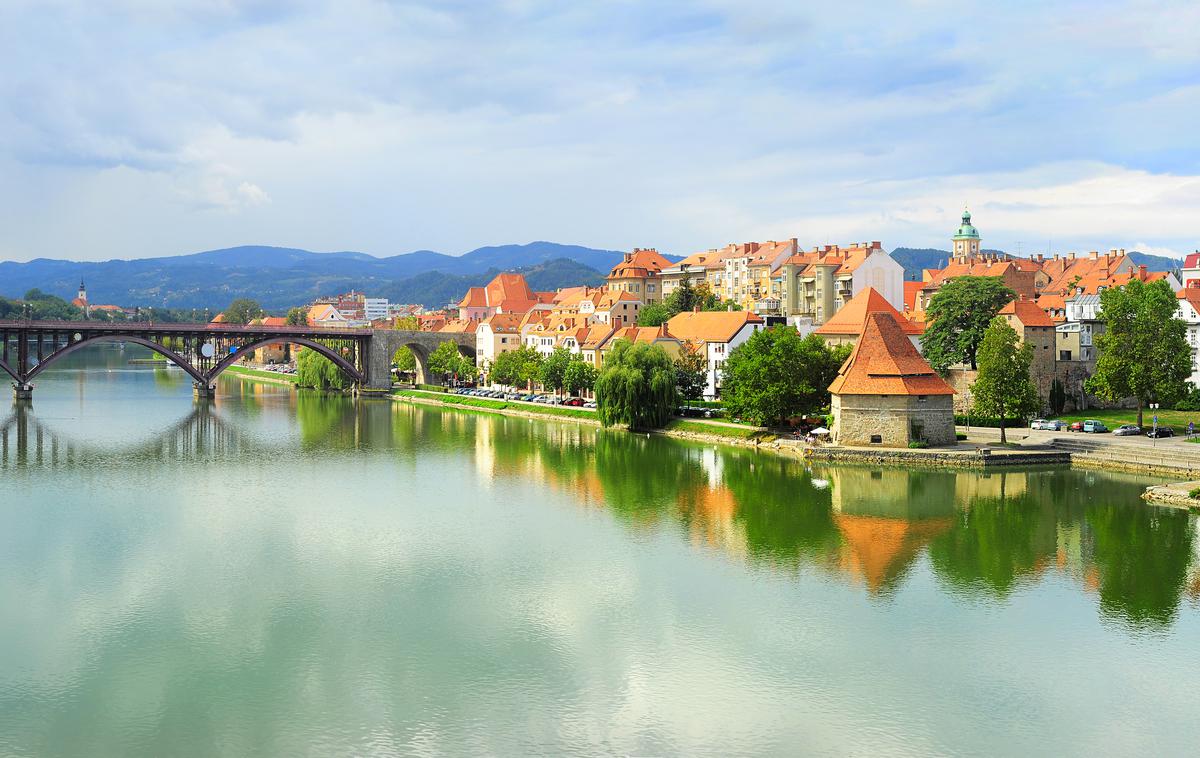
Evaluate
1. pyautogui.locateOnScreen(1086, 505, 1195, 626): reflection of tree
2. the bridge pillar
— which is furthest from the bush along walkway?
pyautogui.locateOnScreen(1086, 505, 1195, 626): reflection of tree

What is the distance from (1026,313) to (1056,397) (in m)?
3.74

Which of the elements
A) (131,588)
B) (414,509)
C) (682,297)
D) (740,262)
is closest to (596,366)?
(682,297)

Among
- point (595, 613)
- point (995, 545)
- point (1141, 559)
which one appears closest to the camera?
point (595, 613)

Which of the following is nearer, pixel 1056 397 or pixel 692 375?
pixel 1056 397

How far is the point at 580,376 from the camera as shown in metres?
57.6

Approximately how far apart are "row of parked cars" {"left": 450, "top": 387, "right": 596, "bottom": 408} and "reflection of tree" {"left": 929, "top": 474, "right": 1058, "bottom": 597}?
27996 millimetres

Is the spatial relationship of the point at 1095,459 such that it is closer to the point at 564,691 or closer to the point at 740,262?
the point at 564,691

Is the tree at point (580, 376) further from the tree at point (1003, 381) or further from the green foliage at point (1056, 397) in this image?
the green foliage at point (1056, 397)

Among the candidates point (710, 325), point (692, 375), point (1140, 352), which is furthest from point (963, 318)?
point (710, 325)

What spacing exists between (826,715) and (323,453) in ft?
100

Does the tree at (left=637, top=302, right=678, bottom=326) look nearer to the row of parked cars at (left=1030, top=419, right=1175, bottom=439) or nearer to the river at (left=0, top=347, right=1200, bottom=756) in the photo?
the row of parked cars at (left=1030, top=419, right=1175, bottom=439)

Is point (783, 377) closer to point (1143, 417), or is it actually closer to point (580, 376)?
point (1143, 417)

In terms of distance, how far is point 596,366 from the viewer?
6169 centimetres

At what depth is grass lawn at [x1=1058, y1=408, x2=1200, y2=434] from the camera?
40625 millimetres
